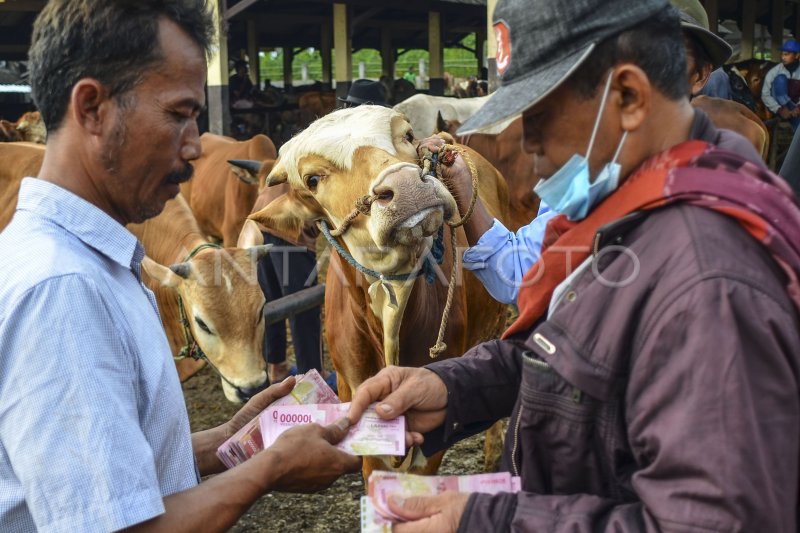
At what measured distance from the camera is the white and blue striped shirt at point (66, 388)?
127 centimetres

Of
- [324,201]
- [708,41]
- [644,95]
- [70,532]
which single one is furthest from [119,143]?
[708,41]

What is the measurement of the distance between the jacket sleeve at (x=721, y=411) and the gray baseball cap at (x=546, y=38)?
430mm

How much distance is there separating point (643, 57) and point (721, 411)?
0.60 m

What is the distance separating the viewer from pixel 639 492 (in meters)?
1.23

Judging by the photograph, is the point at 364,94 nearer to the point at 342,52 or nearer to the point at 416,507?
the point at 416,507

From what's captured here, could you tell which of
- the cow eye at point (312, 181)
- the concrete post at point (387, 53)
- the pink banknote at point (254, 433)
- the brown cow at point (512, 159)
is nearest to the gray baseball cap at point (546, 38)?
the pink banknote at point (254, 433)

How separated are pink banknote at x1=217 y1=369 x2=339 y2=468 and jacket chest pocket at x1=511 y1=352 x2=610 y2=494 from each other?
27.2 inches

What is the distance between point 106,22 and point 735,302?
120 centimetres

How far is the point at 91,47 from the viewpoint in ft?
4.86

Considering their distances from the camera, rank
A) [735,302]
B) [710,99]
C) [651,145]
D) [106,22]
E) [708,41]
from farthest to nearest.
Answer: [710,99] → [708,41] → [106,22] → [651,145] → [735,302]

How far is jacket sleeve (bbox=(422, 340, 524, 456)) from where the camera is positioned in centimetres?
191

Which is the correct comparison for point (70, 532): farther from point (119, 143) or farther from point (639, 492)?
point (639, 492)

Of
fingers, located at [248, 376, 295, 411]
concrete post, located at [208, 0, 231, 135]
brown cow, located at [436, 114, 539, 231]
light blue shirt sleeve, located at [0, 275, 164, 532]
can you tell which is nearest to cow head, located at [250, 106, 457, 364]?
fingers, located at [248, 376, 295, 411]

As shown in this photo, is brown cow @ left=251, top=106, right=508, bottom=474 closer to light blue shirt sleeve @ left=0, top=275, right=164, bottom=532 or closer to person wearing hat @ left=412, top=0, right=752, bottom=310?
person wearing hat @ left=412, top=0, right=752, bottom=310
